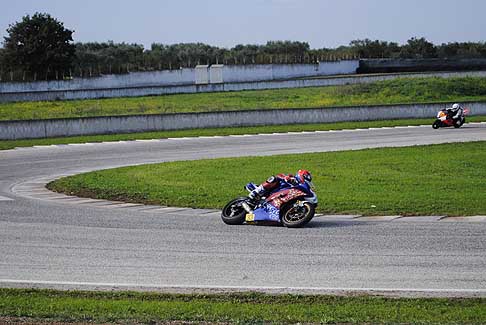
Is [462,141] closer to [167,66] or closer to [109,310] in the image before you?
[109,310]

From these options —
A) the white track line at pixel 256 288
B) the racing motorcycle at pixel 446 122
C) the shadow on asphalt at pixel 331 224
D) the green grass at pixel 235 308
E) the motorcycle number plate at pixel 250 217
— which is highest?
the green grass at pixel 235 308

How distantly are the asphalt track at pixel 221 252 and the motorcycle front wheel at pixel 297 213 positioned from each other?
189 millimetres

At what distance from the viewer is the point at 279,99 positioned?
58.8 metres

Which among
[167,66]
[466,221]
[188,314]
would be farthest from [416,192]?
[167,66]

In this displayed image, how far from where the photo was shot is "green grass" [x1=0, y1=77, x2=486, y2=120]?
173 ft

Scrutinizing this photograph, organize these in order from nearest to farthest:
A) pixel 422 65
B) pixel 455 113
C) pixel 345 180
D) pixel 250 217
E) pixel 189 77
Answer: pixel 250 217
pixel 345 180
pixel 455 113
pixel 189 77
pixel 422 65

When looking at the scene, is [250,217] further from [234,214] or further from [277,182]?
[277,182]

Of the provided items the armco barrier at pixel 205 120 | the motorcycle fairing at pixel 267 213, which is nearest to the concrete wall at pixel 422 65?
the armco barrier at pixel 205 120

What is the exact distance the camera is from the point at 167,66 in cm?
8606

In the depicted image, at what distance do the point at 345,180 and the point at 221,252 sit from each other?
30.7 ft

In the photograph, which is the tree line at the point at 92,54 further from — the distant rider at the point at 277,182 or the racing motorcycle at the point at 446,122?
the distant rider at the point at 277,182

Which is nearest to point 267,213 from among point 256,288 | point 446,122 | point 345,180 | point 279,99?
point 256,288

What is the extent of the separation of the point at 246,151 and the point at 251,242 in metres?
18.0

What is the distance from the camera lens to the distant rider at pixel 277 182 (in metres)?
17.2
